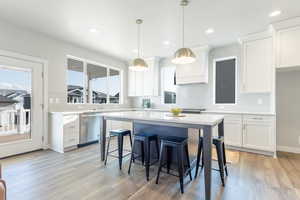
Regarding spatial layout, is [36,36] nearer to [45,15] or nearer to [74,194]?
[45,15]

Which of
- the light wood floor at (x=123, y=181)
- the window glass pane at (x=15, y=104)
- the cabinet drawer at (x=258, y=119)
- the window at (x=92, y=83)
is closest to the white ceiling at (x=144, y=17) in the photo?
the window at (x=92, y=83)

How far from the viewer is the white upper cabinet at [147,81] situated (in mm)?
5531

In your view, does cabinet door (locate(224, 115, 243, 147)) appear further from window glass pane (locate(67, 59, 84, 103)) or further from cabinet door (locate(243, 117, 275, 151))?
window glass pane (locate(67, 59, 84, 103))

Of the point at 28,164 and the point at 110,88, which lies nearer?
the point at 28,164

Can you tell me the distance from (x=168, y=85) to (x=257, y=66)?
270cm

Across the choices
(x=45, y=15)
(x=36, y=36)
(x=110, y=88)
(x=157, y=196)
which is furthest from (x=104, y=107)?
(x=157, y=196)

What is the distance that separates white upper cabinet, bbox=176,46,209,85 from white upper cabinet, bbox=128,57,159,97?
1106 mm

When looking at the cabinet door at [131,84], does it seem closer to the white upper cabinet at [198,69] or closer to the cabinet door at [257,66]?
the white upper cabinet at [198,69]

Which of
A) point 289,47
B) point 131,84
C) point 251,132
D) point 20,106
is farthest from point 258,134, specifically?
point 20,106

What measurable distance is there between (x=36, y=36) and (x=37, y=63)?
62 cm

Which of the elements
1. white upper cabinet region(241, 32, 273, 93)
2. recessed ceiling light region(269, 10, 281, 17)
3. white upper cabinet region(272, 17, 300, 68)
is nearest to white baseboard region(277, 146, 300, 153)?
white upper cabinet region(241, 32, 273, 93)

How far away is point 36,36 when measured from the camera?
11.8 ft

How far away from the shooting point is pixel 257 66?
11.9 feet

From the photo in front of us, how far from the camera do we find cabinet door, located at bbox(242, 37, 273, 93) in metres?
3.49
